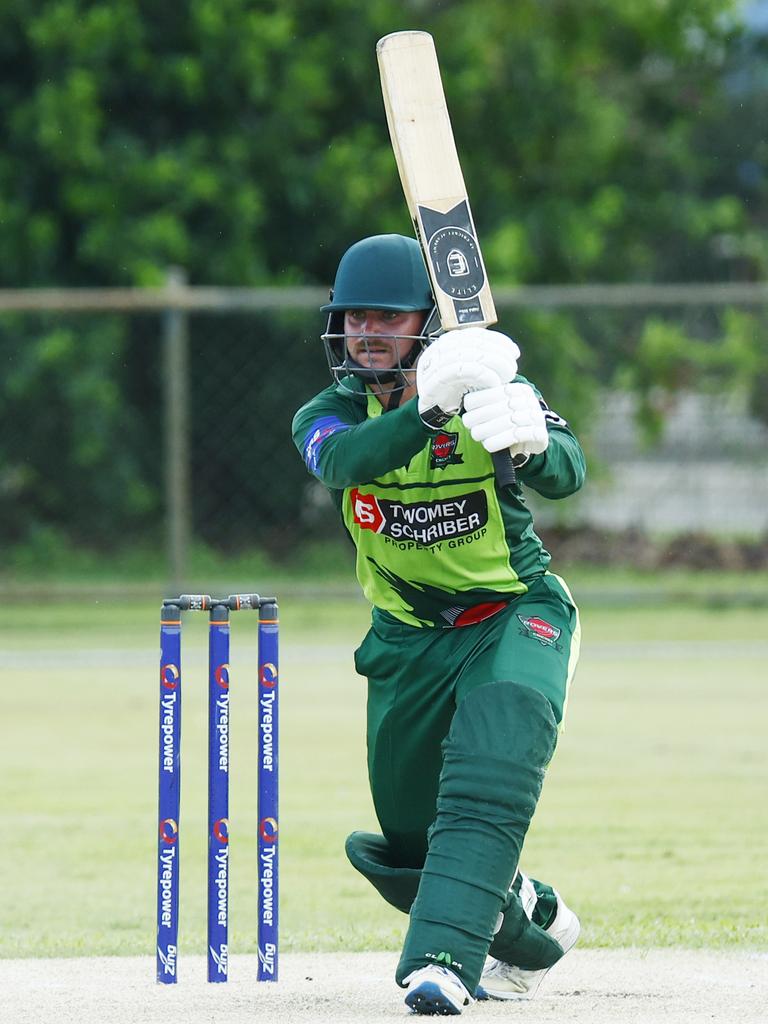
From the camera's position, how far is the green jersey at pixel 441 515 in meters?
4.04

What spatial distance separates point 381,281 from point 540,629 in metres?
0.84

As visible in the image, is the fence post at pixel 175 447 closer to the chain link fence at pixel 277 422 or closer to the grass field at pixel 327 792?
the grass field at pixel 327 792

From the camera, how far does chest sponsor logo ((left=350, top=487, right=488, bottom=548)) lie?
160 inches

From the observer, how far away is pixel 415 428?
3803 mm

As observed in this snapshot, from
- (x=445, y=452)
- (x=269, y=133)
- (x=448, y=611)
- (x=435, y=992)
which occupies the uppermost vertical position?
(x=269, y=133)

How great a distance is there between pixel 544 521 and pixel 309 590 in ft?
6.13

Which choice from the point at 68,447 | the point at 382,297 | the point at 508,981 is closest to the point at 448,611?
the point at 382,297

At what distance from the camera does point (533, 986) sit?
13.8ft

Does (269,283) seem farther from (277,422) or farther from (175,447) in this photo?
(175,447)

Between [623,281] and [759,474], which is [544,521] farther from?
[623,281]

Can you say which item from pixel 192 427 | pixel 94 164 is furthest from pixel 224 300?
pixel 94 164

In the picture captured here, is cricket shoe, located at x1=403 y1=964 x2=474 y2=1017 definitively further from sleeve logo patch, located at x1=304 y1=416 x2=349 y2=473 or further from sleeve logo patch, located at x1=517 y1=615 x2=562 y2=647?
sleeve logo patch, located at x1=304 y1=416 x2=349 y2=473

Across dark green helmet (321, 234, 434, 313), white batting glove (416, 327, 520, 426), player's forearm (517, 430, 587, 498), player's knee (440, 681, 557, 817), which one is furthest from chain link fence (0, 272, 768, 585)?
white batting glove (416, 327, 520, 426)

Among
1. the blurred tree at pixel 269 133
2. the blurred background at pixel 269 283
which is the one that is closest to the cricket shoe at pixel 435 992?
the blurred background at pixel 269 283
